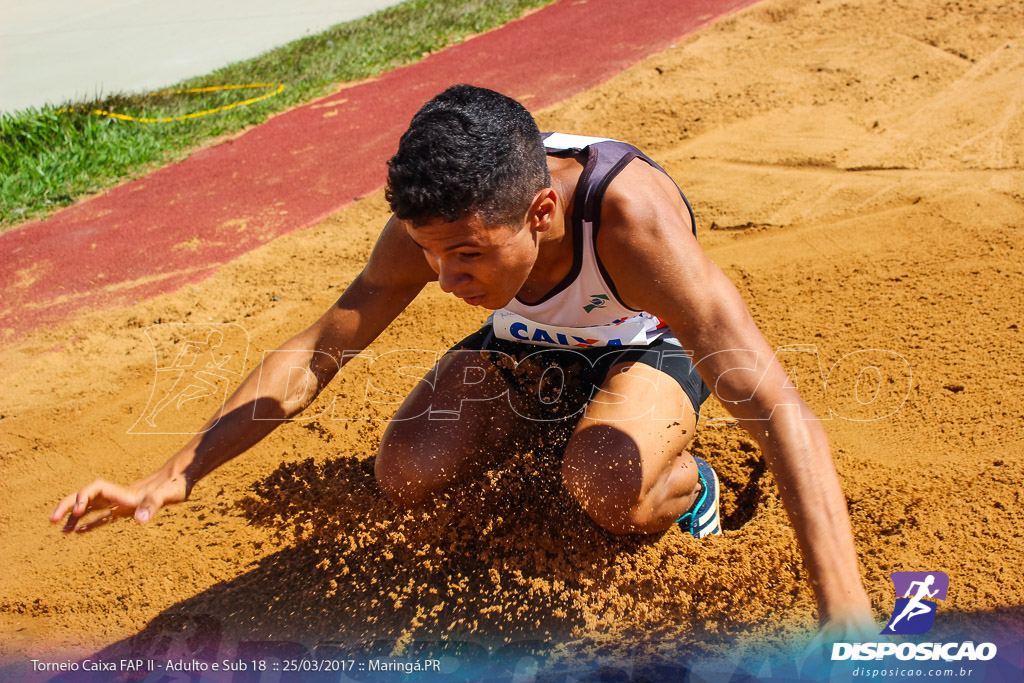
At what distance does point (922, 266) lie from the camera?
307 cm

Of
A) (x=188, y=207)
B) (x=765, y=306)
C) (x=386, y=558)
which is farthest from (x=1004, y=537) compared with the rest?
(x=188, y=207)

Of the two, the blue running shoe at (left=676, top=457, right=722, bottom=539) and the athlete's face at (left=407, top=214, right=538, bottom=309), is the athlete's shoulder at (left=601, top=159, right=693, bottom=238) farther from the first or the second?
the blue running shoe at (left=676, top=457, right=722, bottom=539)

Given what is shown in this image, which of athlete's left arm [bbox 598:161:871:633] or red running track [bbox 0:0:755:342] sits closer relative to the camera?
athlete's left arm [bbox 598:161:871:633]

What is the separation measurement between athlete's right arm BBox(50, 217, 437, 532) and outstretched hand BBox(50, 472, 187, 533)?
0.01 meters

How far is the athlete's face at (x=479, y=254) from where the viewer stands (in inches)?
61.0

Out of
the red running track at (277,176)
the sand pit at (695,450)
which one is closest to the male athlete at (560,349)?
the sand pit at (695,450)

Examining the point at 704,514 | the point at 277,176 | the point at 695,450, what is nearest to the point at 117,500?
the point at 704,514

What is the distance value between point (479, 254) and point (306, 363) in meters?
0.67

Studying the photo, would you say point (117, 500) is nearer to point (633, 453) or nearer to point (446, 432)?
point (446, 432)

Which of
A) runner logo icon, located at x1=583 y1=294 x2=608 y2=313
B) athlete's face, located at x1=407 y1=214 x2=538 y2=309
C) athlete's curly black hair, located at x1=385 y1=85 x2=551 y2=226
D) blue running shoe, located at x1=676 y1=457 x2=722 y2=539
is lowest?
blue running shoe, located at x1=676 y1=457 x2=722 y2=539

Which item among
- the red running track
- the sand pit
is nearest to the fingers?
the sand pit

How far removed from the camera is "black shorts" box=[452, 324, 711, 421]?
2062mm

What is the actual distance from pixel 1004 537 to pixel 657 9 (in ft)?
17.9

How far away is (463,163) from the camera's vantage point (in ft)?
4.87
